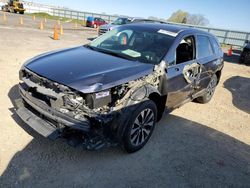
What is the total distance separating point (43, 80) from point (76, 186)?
147 cm

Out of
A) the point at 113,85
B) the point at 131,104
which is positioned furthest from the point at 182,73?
the point at 113,85

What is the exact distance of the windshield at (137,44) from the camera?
4293 millimetres

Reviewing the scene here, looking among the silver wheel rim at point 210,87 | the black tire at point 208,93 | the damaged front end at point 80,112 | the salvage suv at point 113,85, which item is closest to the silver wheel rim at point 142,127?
the salvage suv at point 113,85

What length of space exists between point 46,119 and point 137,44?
2.12 metres

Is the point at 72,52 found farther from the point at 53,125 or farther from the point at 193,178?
the point at 193,178

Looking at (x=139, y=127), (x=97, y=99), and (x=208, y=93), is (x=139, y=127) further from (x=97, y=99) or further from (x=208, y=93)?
(x=208, y=93)

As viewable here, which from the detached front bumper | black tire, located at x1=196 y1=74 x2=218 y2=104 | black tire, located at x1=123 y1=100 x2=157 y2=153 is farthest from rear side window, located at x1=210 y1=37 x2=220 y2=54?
the detached front bumper

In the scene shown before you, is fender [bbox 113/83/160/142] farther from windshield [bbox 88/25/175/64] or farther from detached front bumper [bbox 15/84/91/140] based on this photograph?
windshield [bbox 88/25/175/64]

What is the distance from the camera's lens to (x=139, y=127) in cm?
379

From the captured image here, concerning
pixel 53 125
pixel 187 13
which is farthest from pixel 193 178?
pixel 187 13

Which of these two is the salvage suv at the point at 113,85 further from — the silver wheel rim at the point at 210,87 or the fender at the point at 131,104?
the silver wheel rim at the point at 210,87

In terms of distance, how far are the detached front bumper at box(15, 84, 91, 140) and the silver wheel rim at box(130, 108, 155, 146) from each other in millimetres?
818

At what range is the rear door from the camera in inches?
171

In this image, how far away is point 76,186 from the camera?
3041 mm
